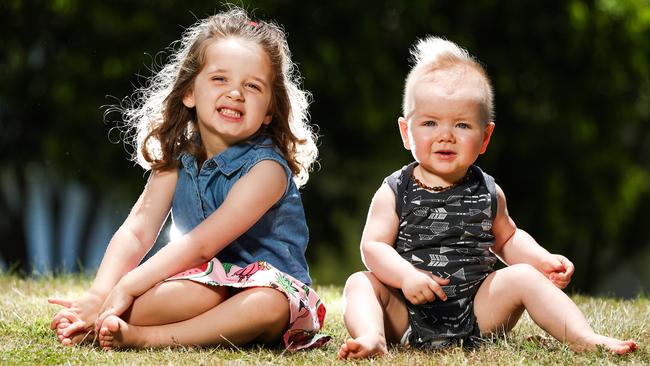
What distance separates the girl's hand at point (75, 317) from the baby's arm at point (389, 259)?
1.04 meters

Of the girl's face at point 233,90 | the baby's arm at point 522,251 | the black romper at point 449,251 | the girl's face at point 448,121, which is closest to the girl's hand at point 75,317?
the girl's face at point 233,90

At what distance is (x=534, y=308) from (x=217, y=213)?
120 cm

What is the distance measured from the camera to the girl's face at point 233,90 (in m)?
3.82

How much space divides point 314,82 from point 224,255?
5.69 m

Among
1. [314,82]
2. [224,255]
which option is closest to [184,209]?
[224,255]

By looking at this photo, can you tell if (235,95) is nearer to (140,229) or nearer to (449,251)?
(140,229)

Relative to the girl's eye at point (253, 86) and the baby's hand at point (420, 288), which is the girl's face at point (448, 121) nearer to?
the baby's hand at point (420, 288)

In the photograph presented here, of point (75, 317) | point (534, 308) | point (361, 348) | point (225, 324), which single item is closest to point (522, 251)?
point (534, 308)

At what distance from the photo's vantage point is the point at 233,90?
12.5 feet

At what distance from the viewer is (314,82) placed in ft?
30.7

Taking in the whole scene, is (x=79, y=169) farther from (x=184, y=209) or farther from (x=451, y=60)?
(x=451, y=60)

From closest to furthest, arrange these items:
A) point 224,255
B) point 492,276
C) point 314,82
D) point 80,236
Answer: point 492,276
point 224,255
point 314,82
point 80,236

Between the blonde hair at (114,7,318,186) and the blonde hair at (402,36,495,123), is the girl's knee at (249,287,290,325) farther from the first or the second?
the blonde hair at (402,36,495,123)

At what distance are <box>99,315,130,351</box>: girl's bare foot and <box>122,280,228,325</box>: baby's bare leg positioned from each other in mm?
95
